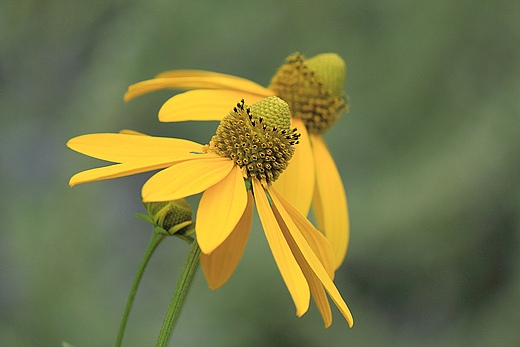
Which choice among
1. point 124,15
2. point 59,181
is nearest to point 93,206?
point 59,181

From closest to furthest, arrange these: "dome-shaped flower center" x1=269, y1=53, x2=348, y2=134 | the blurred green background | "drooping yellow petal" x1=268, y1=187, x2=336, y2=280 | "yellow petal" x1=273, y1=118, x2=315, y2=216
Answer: "drooping yellow petal" x1=268, y1=187, x2=336, y2=280 → "yellow petal" x1=273, y1=118, x2=315, y2=216 → "dome-shaped flower center" x1=269, y1=53, x2=348, y2=134 → the blurred green background

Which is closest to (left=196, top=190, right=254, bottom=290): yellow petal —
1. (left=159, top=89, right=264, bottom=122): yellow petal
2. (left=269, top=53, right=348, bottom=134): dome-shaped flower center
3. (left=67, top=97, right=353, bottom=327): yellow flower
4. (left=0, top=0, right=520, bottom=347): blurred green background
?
(left=67, top=97, right=353, bottom=327): yellow flower

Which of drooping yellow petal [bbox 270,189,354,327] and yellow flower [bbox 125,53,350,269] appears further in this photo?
yellow flower [bbox 125,53,350,269]

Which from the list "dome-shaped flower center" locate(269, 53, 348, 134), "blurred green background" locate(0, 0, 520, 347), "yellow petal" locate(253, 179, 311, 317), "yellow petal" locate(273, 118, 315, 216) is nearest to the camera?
"yellow petal" locate(253, 179, 311, 317)

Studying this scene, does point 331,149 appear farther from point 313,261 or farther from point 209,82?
point 313,261

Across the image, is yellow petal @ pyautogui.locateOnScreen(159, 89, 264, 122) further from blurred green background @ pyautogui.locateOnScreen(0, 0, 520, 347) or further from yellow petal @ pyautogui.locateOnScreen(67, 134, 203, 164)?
blurred green background @ pyautogui.locateOnScreen(0, 0, 520, 347)

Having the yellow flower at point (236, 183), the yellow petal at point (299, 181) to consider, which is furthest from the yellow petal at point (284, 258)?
the yellow petal at point (299, 181)

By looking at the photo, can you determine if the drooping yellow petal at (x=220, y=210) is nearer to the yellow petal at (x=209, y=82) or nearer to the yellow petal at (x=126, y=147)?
the yellow petal at (x=126, y=147)

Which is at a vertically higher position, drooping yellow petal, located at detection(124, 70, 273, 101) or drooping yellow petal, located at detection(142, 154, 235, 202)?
drooping yellow petal, located at detection(124, 70, 273, 101)

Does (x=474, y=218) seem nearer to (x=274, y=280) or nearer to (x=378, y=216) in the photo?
(x=378, y=216)
